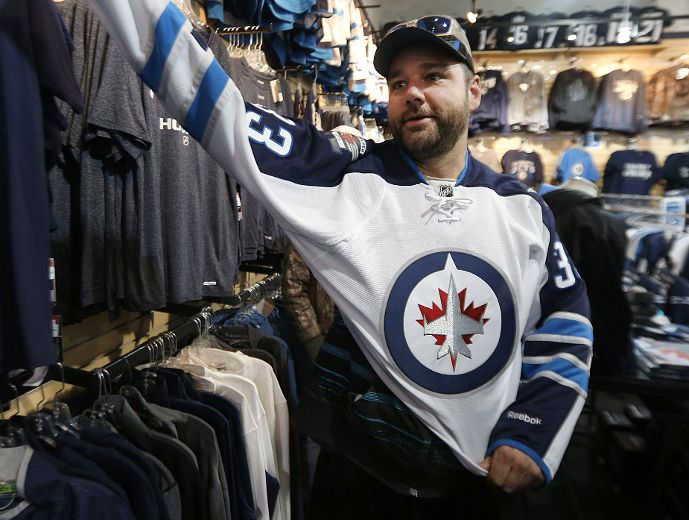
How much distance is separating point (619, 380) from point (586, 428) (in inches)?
69.1

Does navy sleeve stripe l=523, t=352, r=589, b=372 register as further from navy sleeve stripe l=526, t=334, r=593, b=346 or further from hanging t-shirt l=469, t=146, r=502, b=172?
hanging t-shirt l=469, t=146, r=502, b=172

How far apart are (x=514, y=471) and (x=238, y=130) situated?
35.5 inches

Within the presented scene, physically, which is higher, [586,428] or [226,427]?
[226,427]

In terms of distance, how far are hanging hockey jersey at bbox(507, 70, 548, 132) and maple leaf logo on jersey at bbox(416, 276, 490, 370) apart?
5352 mm

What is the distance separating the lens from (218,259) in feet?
5.67

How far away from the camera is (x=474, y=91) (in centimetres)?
113

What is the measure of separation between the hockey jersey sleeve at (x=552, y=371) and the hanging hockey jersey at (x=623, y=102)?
5366mm

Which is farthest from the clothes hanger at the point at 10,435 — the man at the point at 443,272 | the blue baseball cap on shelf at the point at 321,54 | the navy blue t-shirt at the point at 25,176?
the blue baseball cap on shelf at the point at 321,54

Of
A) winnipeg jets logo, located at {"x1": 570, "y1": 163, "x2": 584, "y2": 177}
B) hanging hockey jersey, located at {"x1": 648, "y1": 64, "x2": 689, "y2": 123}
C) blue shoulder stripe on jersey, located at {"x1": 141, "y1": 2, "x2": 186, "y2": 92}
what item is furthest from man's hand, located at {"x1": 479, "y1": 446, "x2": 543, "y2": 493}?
hanging hockey jersey, located at {"x1": 648, "y1": 64, "x2": 689, "y2": 123}

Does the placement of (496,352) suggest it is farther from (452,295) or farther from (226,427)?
(226,427)

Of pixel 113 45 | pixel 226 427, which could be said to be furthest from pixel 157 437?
pixel 113 45

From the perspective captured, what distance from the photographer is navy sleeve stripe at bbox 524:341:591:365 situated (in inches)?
39.6

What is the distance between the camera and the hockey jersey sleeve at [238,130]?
76cm

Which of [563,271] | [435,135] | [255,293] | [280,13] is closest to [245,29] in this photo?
[280,13]
